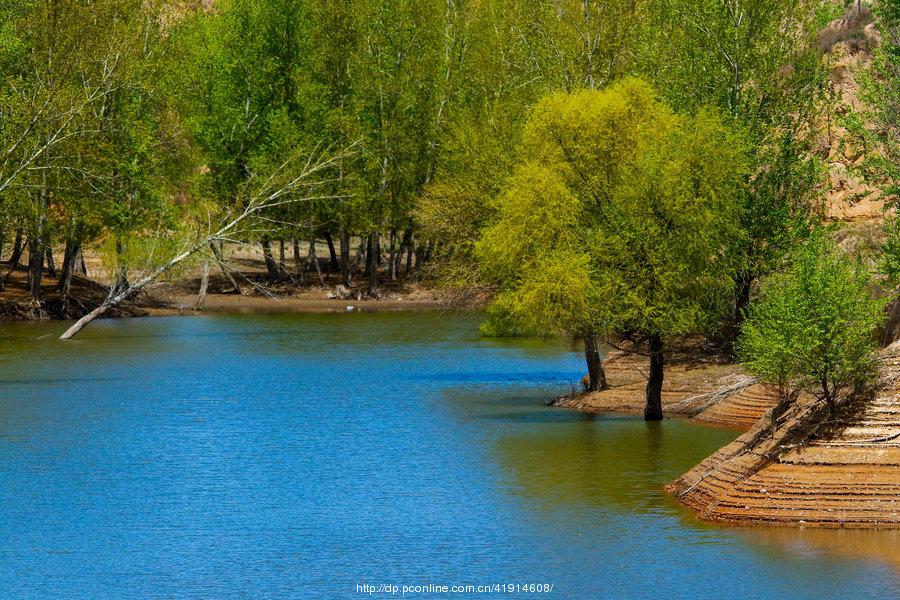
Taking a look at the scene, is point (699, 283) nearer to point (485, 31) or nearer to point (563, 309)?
point (563, 309)

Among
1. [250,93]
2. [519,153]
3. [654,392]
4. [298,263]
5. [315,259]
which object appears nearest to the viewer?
[654,392]

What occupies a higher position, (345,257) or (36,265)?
(36,265)

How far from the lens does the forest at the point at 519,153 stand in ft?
165

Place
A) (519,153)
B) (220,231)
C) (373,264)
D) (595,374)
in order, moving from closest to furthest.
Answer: (519,153) < (595,374) < (220,231) < (373,264)

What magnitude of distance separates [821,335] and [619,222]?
1492 centimetres

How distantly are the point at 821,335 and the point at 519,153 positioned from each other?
23795 mm

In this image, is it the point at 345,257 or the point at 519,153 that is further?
the point at 345,257

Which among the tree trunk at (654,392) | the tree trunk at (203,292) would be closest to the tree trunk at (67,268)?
the tree trunk at (203,292)

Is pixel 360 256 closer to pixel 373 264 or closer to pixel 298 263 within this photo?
pixel 298 263

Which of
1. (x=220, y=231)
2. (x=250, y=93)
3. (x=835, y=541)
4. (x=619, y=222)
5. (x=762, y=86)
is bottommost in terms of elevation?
(x=835, y=541)

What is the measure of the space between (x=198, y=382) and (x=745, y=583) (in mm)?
41349

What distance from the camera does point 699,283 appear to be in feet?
168

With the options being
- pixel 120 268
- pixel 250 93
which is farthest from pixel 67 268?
pixel 250 93

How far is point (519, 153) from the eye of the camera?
58844 millimetres
